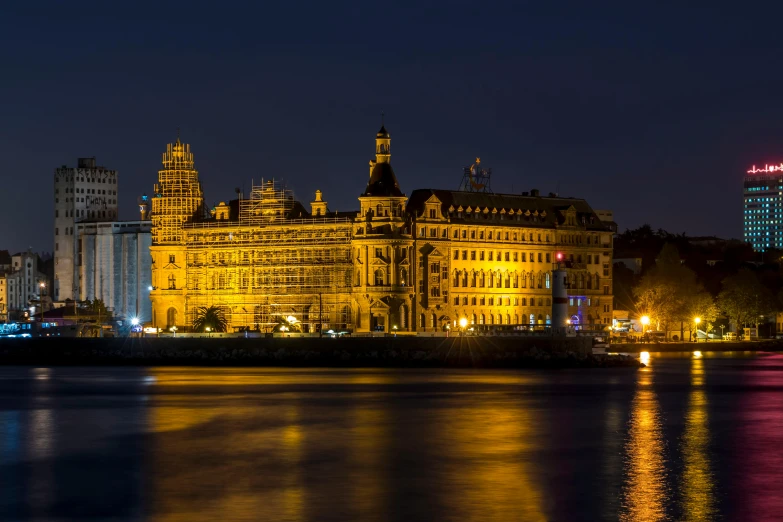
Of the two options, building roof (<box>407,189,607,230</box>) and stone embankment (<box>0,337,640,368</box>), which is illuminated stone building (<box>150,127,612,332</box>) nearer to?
building roof (<box>407,189,607,230</box>)

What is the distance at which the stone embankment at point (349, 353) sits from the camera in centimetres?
13112

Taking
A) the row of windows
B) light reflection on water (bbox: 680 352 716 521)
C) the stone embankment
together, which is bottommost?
light reflection on water (bbox: 680 352 716 521)

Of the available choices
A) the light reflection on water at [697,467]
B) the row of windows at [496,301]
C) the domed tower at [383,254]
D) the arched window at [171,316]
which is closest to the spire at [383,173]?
the domed tower at [383,254]

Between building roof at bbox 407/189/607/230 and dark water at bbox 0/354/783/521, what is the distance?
64.7 meters

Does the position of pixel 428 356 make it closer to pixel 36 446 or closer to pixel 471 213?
pixel 471 213

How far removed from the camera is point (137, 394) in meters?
93.0

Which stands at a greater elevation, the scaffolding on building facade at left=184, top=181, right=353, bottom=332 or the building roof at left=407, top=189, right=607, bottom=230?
the building roof at left=407, top=189, right=607, bottom=230

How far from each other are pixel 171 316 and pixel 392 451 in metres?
116

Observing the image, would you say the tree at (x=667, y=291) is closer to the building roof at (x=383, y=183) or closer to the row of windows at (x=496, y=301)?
the row of windows at (x=496, y=301)

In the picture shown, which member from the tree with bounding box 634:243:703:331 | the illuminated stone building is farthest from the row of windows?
the tree with bounding box 634:243:703:331

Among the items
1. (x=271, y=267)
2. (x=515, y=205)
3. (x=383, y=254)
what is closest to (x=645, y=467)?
(x=383, y=254)

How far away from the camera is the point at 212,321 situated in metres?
162

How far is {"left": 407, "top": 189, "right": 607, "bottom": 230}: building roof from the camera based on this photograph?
16650 centimetres

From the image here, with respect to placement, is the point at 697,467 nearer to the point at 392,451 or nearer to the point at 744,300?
the point at 392,451
